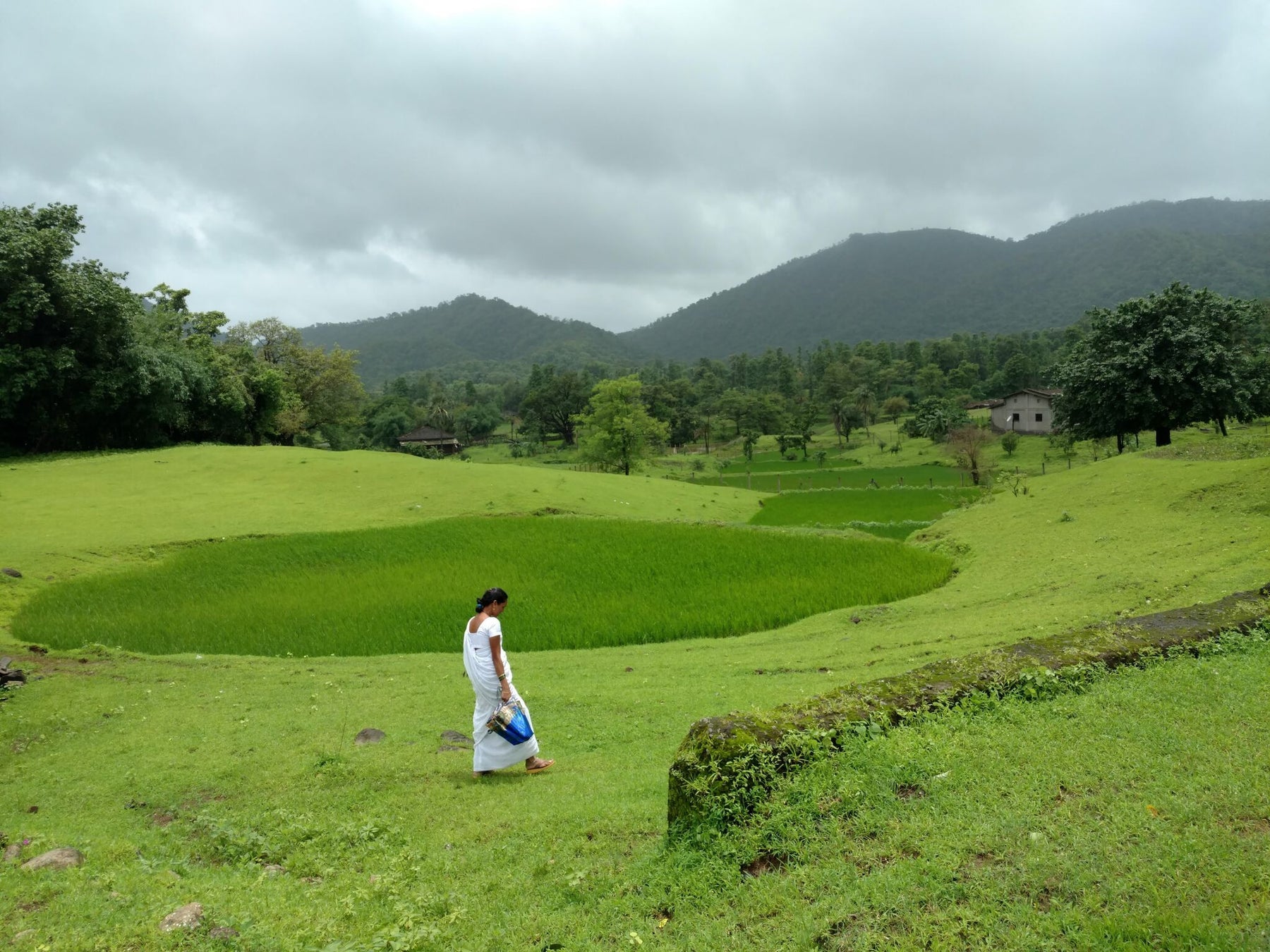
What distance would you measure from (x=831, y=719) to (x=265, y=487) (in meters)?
28.5

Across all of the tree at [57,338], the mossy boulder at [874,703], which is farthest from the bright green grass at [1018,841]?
the tree at [57,338]

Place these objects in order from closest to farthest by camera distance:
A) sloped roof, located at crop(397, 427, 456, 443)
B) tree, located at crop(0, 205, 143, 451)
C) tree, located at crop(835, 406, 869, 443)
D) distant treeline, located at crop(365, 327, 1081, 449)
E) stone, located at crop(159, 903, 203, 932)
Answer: stone, located at crop(159, 903, 203, 932)
tree, located at crop(0, 205, 143, 451)
tree, located at crop(835, 406, 869, 443)
distant treeline, located at crop(365, 327, 1081, 449)
sloped roof, located at crop(397, 427, 456, 443)

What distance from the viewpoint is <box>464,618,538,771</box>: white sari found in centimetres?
652

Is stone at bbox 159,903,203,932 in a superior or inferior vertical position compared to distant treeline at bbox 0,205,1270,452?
inferior

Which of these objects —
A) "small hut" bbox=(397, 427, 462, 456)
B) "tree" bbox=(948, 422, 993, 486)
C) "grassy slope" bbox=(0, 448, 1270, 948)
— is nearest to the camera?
"grassy slope" bbox=(0, 448, 1270, 948)

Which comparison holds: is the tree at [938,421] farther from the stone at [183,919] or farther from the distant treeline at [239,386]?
the stone at [183,919]

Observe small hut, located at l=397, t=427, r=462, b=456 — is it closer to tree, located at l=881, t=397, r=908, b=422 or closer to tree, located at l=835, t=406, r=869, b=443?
tree, located at l=835, t=406, r=869, b=443

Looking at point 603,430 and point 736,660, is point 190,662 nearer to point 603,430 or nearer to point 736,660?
point 736,660

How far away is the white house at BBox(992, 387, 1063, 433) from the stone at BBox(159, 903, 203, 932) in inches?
2913

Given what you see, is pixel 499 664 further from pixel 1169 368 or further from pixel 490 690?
pixel 1169 368

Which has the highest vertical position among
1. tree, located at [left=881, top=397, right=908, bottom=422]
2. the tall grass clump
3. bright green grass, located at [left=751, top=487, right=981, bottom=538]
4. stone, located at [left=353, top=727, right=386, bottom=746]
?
tree, located at [left=881, top=397, right=908, bottom=422]

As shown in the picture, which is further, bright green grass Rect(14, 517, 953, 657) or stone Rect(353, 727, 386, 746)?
bright green grass Rect(14, 517, 953, 657)

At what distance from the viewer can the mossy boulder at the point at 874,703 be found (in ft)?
14.0

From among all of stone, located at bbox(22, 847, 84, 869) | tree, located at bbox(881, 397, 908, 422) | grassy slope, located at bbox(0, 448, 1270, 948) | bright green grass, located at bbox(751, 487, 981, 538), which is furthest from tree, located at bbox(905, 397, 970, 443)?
stone, located at bbox(22, 847, 84, 869)
